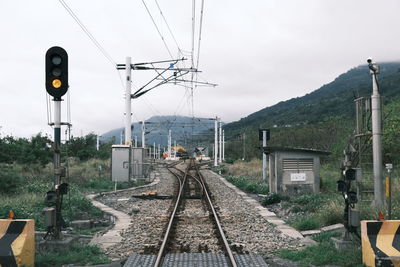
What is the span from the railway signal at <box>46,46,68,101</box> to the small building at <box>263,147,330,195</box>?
10859 mm

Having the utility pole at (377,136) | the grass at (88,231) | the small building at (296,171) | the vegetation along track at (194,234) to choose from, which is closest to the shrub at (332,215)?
the utility pole at (377,136)

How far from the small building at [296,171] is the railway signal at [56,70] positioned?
1086cm

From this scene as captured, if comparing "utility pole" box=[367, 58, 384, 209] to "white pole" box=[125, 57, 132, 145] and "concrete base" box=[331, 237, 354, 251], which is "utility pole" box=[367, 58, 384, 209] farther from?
"white pole" box=[125, 57, 132, 145]

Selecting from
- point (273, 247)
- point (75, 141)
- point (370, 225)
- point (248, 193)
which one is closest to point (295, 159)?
point (248, 193)

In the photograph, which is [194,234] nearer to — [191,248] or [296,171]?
[191,248]

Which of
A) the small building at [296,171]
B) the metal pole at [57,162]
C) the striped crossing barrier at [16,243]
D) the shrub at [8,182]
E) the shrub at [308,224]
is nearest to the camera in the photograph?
the striped crossing barrier at [16,243]

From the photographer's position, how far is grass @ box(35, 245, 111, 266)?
7641 millimetres

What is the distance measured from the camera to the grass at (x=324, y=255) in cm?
746

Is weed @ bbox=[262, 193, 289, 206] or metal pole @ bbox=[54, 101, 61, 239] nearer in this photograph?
metal pole @ bbox=[54, 101, 61, 239]

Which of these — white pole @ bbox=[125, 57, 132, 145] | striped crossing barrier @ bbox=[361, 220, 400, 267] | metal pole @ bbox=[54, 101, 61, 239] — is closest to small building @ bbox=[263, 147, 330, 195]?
striped crossing barrier @ bbox=[361, 220, 400, 267]

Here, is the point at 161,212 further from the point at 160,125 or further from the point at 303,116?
the point at 303,116

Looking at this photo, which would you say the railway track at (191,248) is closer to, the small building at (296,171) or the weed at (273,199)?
the weed at (273,199)

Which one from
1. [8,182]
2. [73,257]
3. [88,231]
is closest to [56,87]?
[73,257]

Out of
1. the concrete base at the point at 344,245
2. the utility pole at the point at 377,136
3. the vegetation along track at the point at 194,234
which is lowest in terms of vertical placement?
the vegetation along track at the point at 194,234
